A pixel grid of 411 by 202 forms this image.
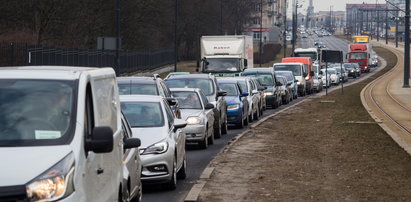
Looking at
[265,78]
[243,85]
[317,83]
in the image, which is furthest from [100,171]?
[317,83]

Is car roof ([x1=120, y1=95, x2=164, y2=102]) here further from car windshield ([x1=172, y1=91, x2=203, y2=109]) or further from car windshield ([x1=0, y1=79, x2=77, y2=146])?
car windshield ([x1=0, y1=79, x2=77, y2=146])

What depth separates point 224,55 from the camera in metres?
45.8

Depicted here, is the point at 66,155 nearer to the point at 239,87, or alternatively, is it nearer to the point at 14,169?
the point at 14,169

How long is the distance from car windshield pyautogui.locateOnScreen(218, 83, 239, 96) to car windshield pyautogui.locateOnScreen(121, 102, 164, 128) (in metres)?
14.9

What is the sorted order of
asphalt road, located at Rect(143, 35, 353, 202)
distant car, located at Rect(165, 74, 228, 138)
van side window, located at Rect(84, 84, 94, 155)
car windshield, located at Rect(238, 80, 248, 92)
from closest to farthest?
van side window, located at Rect(84, 84, 94, 155) < asphalt road, located at Rect(143, 35, 353, 202) < distant car, located at Rect(165, 74, 228, 138) < car windshield, located at Rect(238, 80, 248, 92)

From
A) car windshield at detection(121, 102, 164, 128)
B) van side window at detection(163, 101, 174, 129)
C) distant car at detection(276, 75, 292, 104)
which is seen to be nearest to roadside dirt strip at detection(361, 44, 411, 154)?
distant car at detection(276, 75, 292, 104)

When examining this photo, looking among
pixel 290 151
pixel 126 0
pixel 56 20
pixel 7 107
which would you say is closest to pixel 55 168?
pixel 7 107

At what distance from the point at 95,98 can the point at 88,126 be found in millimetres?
461

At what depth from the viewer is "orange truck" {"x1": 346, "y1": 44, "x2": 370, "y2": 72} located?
10375 centimetres

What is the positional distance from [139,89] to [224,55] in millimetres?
24543

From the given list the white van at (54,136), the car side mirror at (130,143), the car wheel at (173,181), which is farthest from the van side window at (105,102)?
the car wheel at (173,181)

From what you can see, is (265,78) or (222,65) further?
(222,65)

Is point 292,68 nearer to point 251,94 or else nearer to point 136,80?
point 251,94

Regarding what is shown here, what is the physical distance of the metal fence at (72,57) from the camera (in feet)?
119
